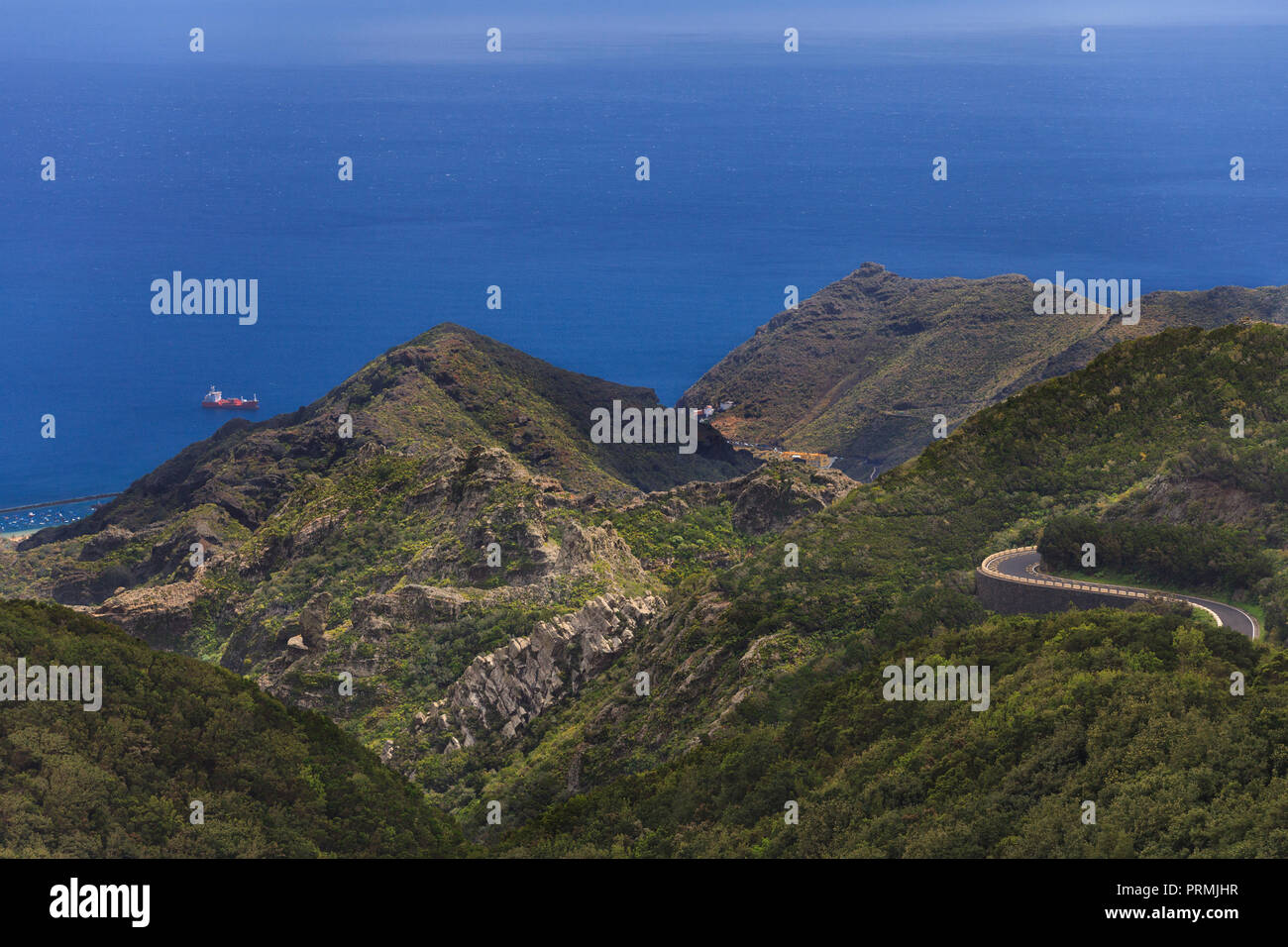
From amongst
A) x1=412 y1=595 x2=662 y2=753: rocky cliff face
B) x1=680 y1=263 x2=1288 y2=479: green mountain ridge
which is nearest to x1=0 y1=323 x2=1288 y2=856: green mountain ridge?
x1=412 y1=595 x2=662 y2=753: rocky cliff face

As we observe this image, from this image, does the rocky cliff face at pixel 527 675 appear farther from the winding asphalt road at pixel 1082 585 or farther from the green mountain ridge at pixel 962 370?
the green mountain ridge at pixel 962 370

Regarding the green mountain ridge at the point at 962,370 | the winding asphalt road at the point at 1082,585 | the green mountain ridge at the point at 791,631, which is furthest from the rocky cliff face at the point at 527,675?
the green mountain ridge at the point at 962,370

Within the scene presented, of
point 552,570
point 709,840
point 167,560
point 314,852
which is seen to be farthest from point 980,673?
point 167,560

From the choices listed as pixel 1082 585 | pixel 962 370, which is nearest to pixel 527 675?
pixel 1082 585

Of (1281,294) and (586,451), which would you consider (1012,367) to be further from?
(586,451)

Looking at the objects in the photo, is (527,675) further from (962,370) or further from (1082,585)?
(962,370)

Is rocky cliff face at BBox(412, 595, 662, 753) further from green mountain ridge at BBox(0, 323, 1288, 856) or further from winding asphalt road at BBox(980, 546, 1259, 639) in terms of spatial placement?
winding asphalt road at BBox(980, 546, 1259, 639)

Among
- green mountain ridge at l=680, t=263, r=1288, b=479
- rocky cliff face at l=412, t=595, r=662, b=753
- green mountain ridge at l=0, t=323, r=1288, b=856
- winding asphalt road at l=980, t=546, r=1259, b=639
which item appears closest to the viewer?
green mountain ridge at l=0, t=323, r=1288, b=856

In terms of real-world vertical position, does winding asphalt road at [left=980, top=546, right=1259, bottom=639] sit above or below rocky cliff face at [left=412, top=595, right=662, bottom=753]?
above
